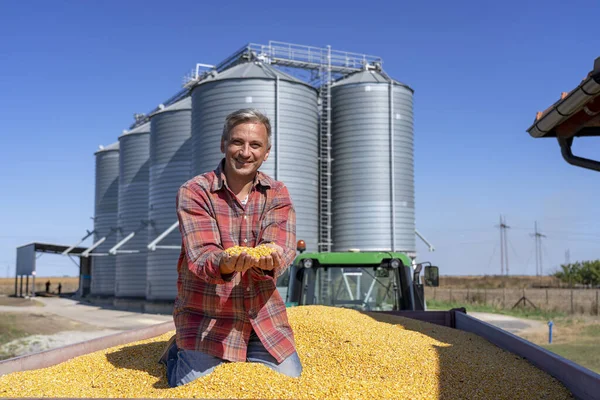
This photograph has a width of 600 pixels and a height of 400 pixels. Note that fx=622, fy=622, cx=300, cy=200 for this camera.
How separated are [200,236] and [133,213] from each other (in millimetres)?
28036

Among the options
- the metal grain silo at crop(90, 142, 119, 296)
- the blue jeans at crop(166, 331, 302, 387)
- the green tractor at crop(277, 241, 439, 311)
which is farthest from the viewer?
the metal grain silo at crop(90, 142, 119, 296)

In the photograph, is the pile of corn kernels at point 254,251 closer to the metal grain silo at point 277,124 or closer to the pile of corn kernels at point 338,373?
the pile of corn kernels at point 338,373

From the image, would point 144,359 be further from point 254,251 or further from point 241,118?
point 241,118

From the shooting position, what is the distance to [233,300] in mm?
3199

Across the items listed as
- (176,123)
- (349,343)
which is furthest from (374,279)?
(176,123)

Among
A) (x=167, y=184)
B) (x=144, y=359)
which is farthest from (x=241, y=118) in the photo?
(x=167, y=184)

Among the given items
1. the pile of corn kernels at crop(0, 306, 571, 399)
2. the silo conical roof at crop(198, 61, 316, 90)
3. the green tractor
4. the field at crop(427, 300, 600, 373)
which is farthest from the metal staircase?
the pile of corn kernels at crop(0, 306, 571, 399)

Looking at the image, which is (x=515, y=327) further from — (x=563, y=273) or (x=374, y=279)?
(x=563, y=273)

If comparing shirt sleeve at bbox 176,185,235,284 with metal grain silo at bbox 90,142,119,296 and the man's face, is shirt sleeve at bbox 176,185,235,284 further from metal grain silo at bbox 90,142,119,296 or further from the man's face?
metal grain silo at bbox 90,142,119,296

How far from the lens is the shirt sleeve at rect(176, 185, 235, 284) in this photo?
2.92 m

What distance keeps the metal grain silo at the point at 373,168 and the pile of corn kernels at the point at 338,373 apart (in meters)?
17.3

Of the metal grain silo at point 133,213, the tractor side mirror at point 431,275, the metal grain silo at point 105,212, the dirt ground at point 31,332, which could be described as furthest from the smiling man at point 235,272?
Answer: the metal grain silo at point 105,212

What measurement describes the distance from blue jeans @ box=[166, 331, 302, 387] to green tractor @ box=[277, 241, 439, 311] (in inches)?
142

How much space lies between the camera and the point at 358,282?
23.1 ft
